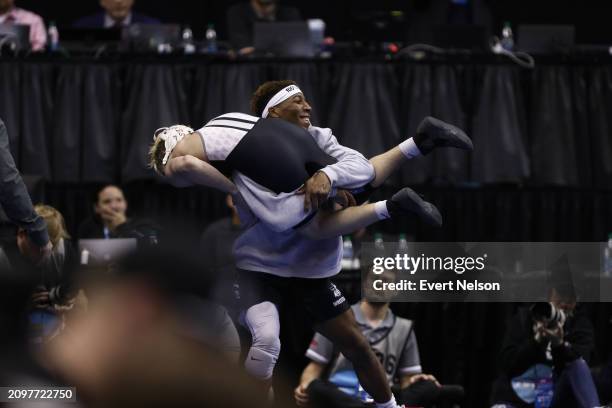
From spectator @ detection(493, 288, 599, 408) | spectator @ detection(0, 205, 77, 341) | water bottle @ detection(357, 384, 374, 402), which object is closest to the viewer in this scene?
spectator @ detection(0, 205, 77, 341)

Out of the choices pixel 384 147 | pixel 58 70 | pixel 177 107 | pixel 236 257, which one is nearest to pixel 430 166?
pixel 384 147

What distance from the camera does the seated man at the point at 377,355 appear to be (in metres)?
5.41

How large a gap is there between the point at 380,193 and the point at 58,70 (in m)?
2.27

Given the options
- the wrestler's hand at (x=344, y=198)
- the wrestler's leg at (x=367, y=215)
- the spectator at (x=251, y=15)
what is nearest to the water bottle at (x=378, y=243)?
the wrestler's hand at (x=344, y=198)

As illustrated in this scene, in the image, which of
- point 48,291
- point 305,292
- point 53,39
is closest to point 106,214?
point 53,39

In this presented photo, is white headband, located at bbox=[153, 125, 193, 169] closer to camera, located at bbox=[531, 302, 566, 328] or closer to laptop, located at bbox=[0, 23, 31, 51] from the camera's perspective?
camera, located at bbox=[531, 302, 566, 328]

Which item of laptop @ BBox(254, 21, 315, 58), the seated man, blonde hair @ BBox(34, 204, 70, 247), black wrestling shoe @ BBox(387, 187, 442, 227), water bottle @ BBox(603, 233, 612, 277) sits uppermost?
black wrestling shoe @ BBox(387, 187, 442, 227)

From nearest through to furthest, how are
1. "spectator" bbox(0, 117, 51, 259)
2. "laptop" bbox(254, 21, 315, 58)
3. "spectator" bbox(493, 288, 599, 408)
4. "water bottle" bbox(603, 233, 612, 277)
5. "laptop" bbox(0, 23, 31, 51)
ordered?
"spectator" bbox(0, 117, 51, 259)
"spectator" bbox(493, 288, 599, 408)
"water bottle" bbox(603, 233, 612, 277)
"laptop" bbox(0, 23, 31, 51)
"laptop" bbox(254, 21, 315, 58)

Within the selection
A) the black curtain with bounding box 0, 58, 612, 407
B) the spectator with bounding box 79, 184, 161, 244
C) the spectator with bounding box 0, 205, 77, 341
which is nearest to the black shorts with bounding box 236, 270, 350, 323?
the spectator with bounding box 0, 205, 77, 341

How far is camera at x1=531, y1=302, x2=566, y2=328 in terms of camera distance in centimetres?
484

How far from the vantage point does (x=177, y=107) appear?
23.7 feet

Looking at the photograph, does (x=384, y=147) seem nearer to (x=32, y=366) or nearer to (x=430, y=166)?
(x=430, y=166)

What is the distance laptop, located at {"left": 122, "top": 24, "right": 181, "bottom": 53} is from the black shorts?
3.20 metres

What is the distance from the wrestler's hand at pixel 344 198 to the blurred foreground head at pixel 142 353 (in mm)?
2427
